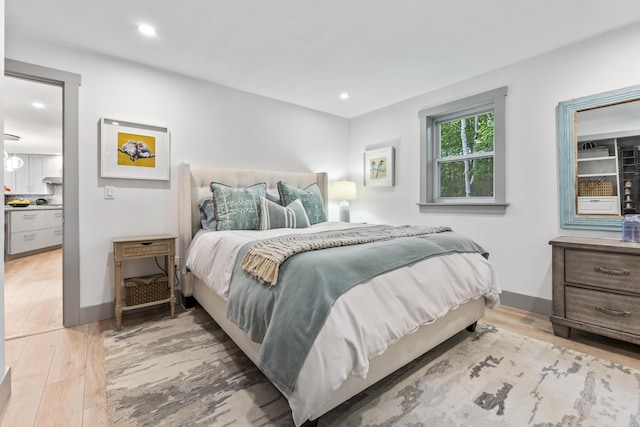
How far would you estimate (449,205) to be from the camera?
332cm

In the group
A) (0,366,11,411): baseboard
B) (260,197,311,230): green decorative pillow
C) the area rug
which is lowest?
the area rug

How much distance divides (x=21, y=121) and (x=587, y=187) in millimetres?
7634

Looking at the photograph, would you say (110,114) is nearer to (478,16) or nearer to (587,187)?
(478,16)

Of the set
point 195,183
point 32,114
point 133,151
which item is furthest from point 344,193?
point 32,114

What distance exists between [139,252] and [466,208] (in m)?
3.22

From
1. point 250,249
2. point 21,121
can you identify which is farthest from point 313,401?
point 21,121

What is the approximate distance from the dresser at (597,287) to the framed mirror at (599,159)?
11.4 inches

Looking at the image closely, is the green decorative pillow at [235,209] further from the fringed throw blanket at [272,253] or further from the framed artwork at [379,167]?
the framed artwork at [379,167]

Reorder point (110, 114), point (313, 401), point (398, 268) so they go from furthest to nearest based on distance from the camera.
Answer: point (110, 114) < point (398, 268) < point (313, 401)

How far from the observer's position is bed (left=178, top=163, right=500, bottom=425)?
114cm

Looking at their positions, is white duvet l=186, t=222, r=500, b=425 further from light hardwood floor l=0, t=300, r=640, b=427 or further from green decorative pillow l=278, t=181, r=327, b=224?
green decorative pillow l=278, t=181, r=327, b=224

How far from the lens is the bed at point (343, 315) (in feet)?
3.76

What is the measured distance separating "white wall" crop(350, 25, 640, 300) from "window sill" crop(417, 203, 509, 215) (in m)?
0.06

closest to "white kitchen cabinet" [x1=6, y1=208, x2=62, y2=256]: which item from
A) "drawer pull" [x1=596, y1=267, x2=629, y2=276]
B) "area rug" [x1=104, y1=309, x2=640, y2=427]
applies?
"area rug" [x1=104, y1=309, x2=640, y2=427]
